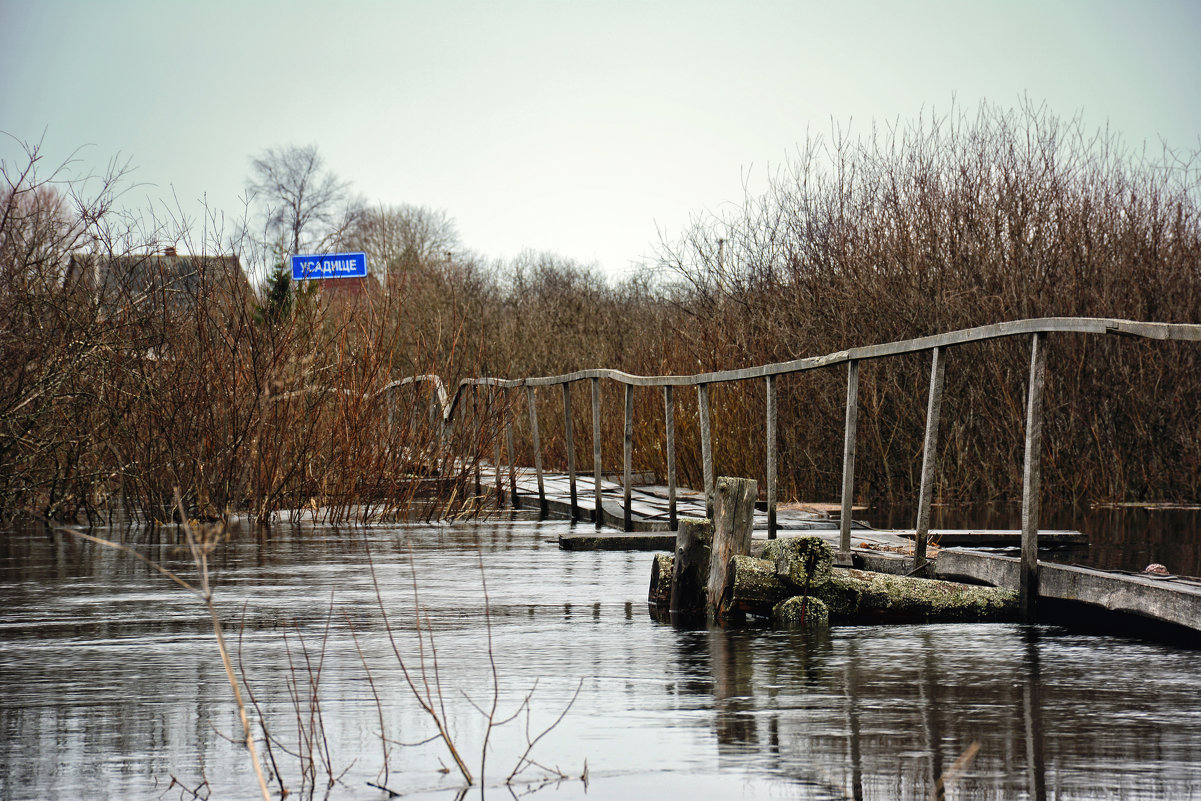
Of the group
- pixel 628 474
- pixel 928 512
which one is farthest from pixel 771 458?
pixel 628 474

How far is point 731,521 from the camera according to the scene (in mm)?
6816

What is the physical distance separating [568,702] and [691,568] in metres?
2.41

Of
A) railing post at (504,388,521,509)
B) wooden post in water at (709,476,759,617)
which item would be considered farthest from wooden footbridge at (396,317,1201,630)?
wooden post in water at (709,476,759,617)

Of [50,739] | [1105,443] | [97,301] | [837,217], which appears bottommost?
[50,739]

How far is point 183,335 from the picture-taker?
10938 millimetres

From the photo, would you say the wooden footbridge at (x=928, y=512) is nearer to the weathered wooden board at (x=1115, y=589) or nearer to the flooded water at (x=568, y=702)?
the weathered wooden board at (x=1115, y=589)

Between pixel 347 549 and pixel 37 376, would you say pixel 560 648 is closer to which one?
pixel 347 549

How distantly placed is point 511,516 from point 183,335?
347 centimetres

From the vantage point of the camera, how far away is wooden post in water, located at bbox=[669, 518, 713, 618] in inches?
273

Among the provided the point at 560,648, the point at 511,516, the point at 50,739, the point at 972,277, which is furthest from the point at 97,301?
the point at 972,277

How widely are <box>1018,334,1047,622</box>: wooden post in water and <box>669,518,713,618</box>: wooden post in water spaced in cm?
138

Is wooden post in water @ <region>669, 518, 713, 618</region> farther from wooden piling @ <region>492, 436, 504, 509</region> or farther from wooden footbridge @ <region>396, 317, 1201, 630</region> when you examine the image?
wooden piling @ <region>492, 436, 504, 509</region>

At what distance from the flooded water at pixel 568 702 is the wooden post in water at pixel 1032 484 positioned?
333mm

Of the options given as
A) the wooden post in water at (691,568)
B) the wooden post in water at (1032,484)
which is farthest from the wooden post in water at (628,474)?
the wooden post in water at (1032,484)
